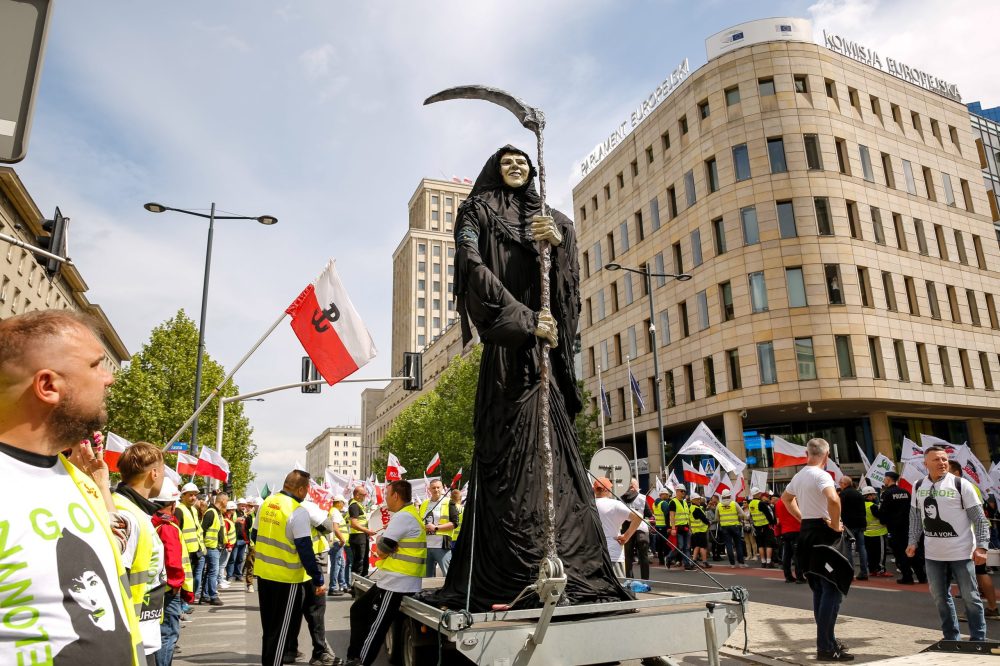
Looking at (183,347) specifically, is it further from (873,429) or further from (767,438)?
(873,429)

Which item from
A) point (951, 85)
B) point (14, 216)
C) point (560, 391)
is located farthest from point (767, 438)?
point (14, 216)

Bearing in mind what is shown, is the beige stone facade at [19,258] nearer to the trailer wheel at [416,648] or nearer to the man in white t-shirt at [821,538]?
the trailer wheel at [416,648]

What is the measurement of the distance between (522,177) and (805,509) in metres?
4.04

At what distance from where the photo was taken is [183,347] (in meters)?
37.5

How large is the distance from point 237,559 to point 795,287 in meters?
25.9

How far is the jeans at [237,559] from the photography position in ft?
61.0

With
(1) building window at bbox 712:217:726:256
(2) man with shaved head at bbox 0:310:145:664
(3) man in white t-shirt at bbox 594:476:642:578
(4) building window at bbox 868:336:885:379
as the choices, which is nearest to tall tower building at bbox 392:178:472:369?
(1) building window at bbox 712:217:726:256

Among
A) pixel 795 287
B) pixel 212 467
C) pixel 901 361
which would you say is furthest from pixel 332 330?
pixel 901 361

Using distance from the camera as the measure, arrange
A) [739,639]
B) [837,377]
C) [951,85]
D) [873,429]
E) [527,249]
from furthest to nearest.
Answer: [951,85] < [873,429] < [837,377] < [739,639] < [527,249]

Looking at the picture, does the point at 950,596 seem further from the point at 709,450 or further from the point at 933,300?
the point at 933,300

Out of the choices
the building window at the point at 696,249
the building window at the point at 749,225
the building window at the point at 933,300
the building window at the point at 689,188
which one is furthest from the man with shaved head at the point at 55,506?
the building window at the point at 933,300

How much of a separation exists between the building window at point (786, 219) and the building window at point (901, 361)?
692 centimetres

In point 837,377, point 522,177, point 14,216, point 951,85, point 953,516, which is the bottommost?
point 953,516

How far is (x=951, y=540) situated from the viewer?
697cm
